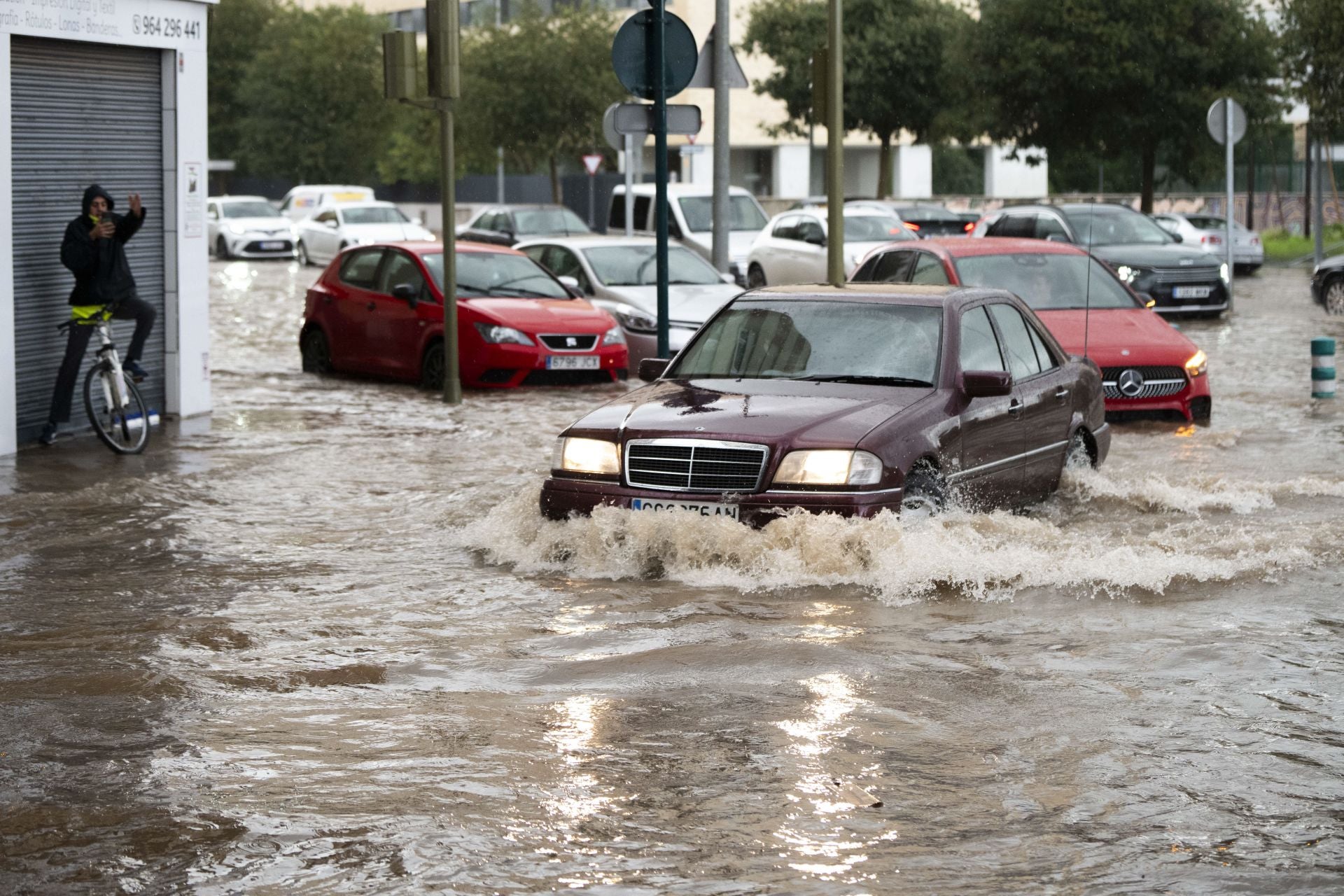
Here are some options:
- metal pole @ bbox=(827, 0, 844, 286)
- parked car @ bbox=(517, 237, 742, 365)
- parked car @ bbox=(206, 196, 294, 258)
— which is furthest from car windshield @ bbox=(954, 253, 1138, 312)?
parked car @ bbox=(206, 196, 294, 258)

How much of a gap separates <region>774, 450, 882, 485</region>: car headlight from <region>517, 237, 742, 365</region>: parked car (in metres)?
10.1

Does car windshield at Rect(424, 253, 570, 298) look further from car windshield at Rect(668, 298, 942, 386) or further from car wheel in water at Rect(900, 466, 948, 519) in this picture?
car wheel in water at Rect(900, 466, 948, 519)

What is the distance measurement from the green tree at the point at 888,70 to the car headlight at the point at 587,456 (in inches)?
1718

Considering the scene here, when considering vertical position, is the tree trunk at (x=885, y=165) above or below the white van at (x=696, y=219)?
above

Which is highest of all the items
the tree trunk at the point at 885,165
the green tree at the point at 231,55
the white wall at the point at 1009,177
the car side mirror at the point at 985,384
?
the green tree at the point at 231,55

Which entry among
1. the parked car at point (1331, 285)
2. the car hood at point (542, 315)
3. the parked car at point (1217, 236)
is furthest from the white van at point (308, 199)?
the car hood at point (542, 315)

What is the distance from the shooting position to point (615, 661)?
25.3ft

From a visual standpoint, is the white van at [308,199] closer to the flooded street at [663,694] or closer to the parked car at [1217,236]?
the parked car at [1217,236]

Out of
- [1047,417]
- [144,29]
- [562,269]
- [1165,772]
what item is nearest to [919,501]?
[1047,417]

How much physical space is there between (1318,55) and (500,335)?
79.2 feet

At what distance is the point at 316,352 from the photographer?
20969 mm

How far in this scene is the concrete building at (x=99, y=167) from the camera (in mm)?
14188

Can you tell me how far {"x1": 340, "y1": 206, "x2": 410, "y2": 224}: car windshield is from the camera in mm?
44875

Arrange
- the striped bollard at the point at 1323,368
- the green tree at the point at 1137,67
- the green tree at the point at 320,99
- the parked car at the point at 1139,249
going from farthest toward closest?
the green tree at the point at 320,99, the green tree at the point at 1137,67, the parked car at the point at 1139,249, the striped bollard at the point at 1323,368
